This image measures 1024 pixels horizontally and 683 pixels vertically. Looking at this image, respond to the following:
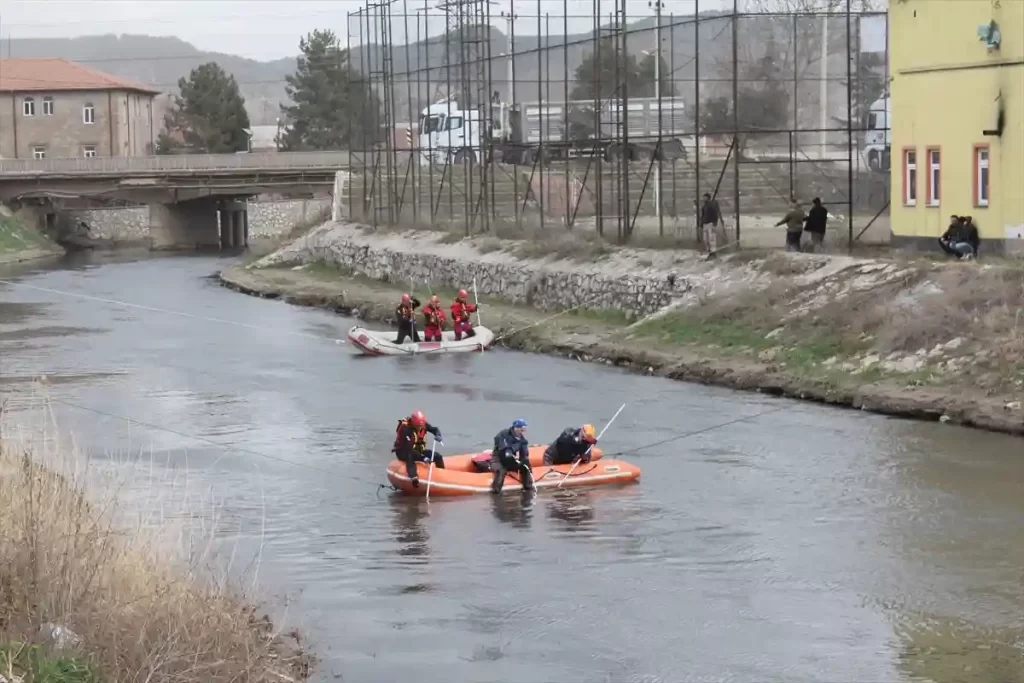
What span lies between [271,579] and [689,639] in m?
4.47

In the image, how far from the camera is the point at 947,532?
17781mm

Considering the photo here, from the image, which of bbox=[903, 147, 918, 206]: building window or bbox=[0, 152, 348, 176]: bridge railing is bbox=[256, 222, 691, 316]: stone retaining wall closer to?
bbox=[903, 147, 918, 206]: building window

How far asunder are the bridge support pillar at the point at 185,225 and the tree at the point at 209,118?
74.5 ft

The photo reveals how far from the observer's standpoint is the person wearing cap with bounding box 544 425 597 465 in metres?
20.9

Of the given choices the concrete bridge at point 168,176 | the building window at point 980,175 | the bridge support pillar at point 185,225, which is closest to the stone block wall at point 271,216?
the bridge support pillar at point 185,225

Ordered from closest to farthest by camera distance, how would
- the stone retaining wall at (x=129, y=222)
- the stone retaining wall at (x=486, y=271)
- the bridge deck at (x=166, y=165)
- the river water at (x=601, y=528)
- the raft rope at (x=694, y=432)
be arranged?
1. the river water at (x=601, y=528)
2. the raft rope at (x=694, y=432)
3. the stone retaining wall at (x=486, y=271)
4. the bridge deck at (x=166, y=165)
5. the stone retaining wall at (x=129, y=222)

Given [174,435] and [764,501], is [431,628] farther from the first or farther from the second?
[174,435]

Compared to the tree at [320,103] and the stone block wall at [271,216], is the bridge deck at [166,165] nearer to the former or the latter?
the stone block wall at [271,216]

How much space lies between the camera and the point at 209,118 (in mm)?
113312

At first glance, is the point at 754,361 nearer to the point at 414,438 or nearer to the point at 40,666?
the point at 414,438

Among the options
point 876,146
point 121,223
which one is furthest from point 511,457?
point 121,223

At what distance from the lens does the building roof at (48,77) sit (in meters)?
101

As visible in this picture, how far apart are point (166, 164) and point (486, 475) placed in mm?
59812

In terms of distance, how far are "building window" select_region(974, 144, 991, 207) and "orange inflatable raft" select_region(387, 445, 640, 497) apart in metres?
13.8
